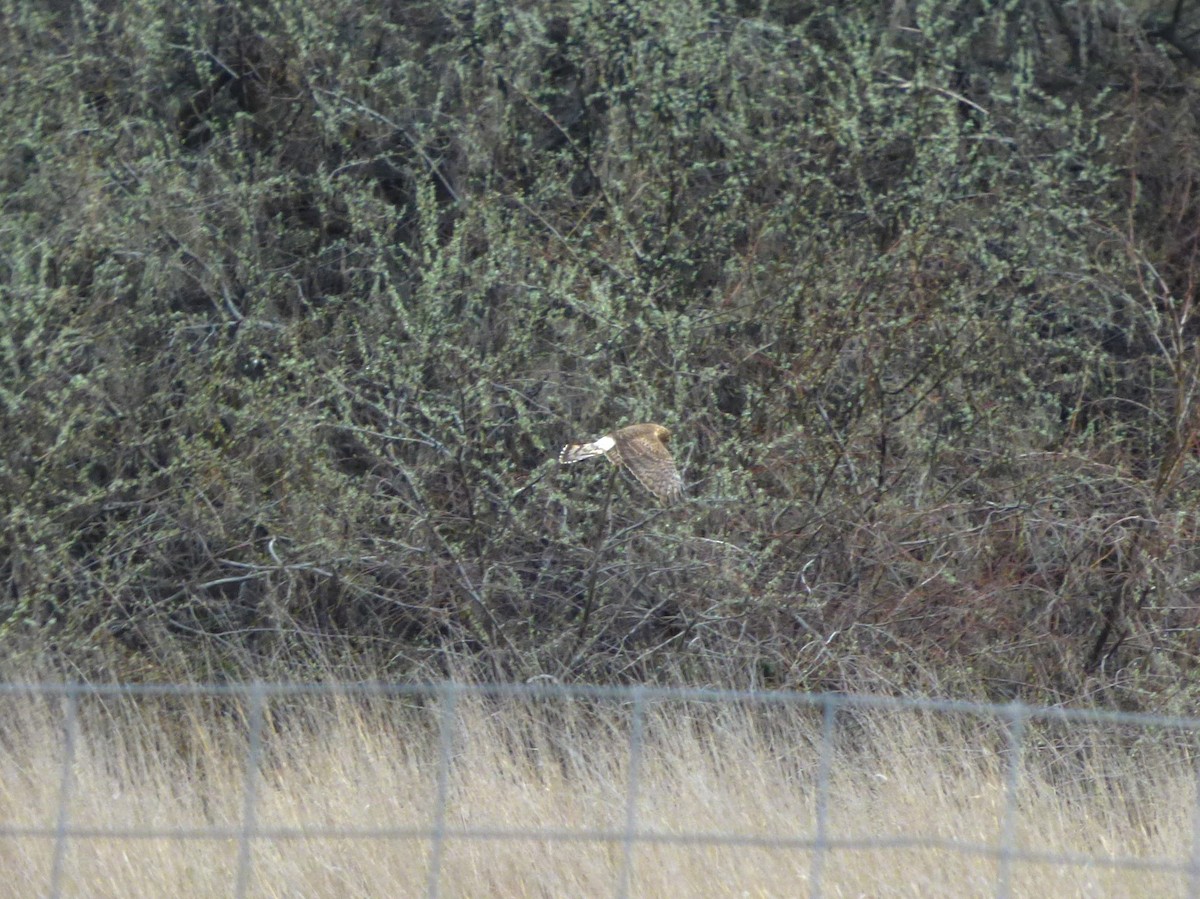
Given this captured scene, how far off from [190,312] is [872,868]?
14.7ft

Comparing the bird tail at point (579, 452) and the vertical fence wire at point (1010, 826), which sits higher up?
the vertical fence wire at point (1010, 826)

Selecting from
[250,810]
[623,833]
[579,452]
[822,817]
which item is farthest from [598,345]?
[822,817]

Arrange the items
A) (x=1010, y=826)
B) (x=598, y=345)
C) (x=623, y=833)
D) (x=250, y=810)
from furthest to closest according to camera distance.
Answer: (x=598, y=345)
(x=623, y=833)
(x=250, y=810)
(x=1010, y=826)

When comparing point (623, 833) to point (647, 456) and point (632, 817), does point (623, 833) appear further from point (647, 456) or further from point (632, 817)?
point (647, 456)

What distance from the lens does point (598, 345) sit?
20.1 feet

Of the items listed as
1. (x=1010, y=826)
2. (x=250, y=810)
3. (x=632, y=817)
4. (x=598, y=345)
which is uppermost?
(x=1010, y=826)

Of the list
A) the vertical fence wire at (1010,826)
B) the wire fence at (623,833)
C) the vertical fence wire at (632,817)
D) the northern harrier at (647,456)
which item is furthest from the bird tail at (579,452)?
the vertical fence wire at (1010,826)

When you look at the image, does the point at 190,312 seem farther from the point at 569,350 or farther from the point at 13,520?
the point at 569,350

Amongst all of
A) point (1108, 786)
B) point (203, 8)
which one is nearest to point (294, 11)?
point (203, 8)

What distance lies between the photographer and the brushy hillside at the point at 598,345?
19.9ft

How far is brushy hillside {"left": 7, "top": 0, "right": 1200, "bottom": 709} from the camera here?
606cm

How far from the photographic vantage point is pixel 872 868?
3.61 meters

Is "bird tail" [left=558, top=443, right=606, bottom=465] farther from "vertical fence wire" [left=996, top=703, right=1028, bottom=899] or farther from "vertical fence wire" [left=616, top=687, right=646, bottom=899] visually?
"vertical fence wire" [left=996, top=703, right=1028, bottom=899]

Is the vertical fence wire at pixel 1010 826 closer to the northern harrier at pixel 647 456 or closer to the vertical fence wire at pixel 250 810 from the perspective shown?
the vertical fence wire at pixel 250 810
